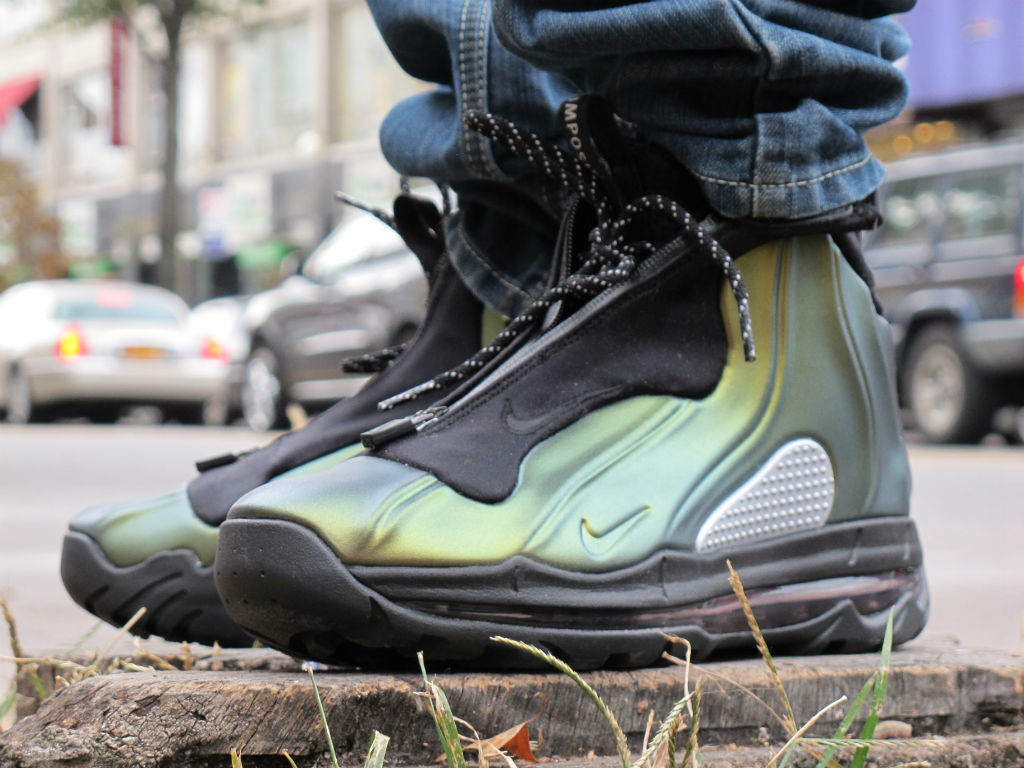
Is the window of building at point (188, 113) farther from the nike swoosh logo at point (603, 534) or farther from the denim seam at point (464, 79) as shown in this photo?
the nike swoosh logo at point (603, 534)

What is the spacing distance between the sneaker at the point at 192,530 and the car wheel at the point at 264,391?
9.19 metres

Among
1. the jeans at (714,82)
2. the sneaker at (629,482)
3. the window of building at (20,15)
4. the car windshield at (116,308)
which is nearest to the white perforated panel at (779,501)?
the sneaker at (629,482)

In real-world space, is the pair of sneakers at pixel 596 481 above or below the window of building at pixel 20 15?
below

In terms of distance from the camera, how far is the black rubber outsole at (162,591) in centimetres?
139

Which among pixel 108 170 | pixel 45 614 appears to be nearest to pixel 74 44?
pixel 108 170

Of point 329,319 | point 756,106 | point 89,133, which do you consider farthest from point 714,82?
point 89,133

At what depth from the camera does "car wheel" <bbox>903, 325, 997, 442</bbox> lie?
8.30m

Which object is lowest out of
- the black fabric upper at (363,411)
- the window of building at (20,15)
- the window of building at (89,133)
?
the black fabric upper at (363,411)

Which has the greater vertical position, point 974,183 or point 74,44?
point 74,44

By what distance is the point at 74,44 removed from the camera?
30078mm

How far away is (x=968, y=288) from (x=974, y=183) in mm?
612

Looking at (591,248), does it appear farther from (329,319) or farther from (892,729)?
(329,319)

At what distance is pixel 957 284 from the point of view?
8.45m

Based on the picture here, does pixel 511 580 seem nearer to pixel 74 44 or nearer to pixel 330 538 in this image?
pixel 330 538
